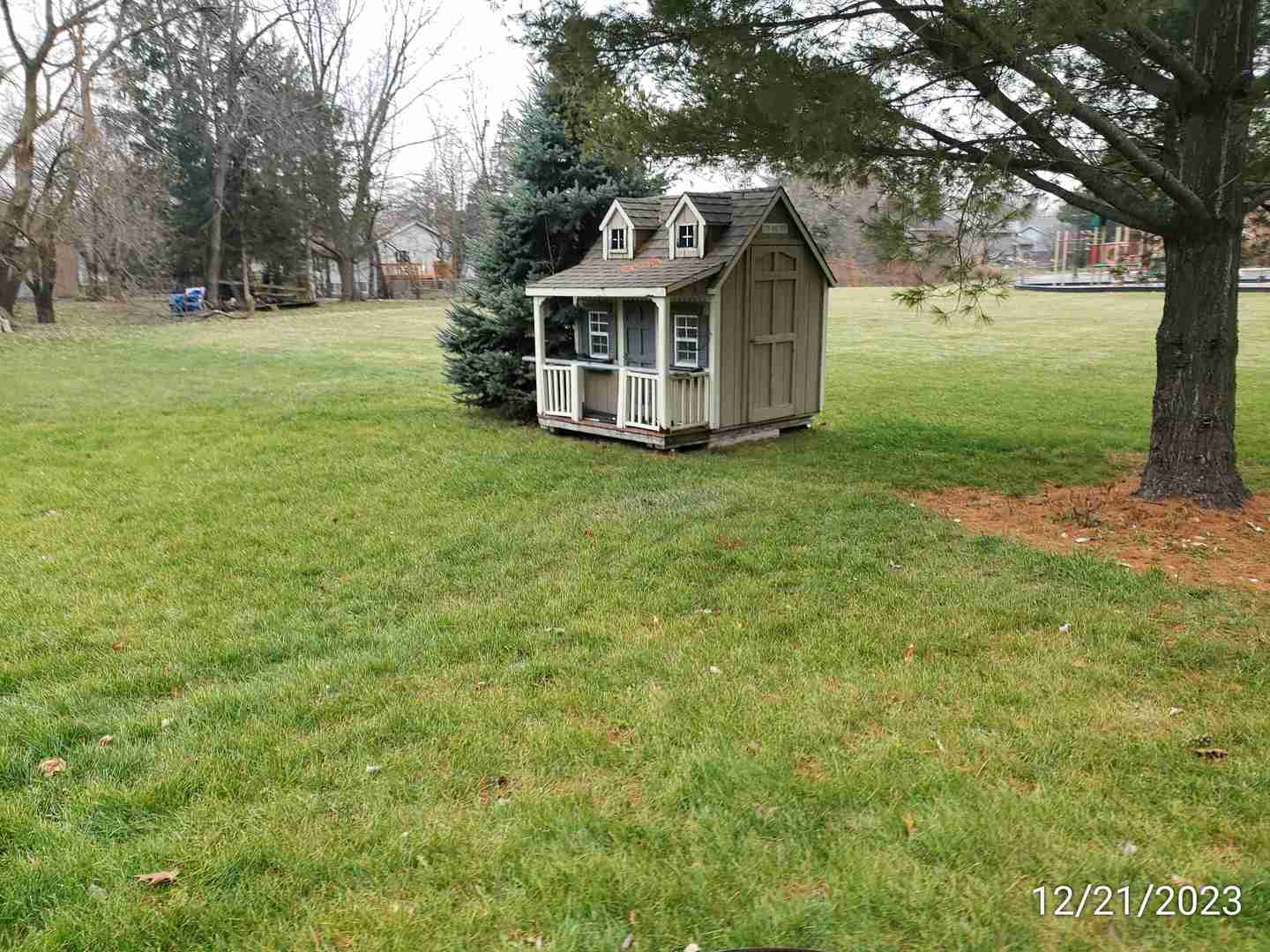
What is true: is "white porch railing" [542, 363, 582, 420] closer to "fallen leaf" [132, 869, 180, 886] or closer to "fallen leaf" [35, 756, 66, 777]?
"fallen leaf" [35, 756, 66, 777]

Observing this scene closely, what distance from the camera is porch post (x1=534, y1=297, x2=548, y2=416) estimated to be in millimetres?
10578

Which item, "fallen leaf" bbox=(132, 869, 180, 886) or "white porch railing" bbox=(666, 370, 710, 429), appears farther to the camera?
"white porch railing" bbox=(666, 370, 710, 429)

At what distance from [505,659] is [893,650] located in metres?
1.89

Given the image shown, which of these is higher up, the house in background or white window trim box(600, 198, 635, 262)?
the house in background

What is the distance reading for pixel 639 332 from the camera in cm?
1015

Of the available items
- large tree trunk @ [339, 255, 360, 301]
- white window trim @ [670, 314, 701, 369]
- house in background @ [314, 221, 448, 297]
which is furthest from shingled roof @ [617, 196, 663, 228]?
house in background @ [314, 221, 448, 297]

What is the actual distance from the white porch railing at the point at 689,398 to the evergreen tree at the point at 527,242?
6.73 feet

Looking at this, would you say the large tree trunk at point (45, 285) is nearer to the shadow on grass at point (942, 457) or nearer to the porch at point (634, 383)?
the porch at point (634, 383)

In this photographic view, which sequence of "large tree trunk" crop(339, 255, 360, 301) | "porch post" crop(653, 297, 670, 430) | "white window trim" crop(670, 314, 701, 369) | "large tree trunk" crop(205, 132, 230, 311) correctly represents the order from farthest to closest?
"large tree trunk" crop(339, 255, 360, 301), "large tree trunk" crop(205, 132, 230, 311), "white window trim" crop(670, 314, 701, 369), "porch post" crop(653, 297, 670, 430)

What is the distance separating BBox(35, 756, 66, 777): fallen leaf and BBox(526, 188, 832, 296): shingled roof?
6.60 m

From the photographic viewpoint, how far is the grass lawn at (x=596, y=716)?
8.87 ft

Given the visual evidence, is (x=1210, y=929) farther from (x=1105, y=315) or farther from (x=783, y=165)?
(x=1105, y=315)
